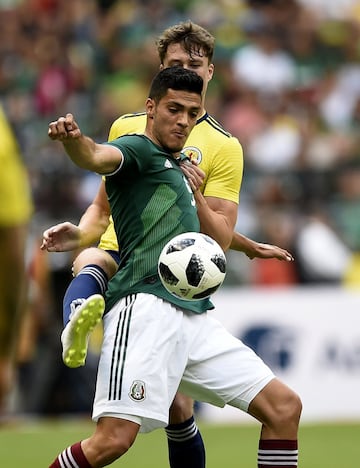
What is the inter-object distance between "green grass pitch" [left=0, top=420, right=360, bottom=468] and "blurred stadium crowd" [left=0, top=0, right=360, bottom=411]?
4.51ft

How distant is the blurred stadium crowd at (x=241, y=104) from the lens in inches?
532

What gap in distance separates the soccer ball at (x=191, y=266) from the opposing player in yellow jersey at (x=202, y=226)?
0.40 metres

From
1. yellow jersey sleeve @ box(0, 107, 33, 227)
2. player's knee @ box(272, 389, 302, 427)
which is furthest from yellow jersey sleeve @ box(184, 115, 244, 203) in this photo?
yellow jersey sleeve @ box(0, 107, 33, 227)

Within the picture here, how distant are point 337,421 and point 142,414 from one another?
7.15 meters

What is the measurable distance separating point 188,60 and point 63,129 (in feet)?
5.01

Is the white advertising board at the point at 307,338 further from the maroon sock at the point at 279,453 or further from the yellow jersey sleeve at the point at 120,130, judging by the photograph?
the maroon sock at the point at 279,453

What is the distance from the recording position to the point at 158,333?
5840 millimetres

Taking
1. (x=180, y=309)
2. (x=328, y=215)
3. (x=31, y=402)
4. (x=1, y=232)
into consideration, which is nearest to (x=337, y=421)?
(x=328, y=215)

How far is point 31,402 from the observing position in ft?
43.6

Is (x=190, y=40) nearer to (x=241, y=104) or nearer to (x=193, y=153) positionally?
(x=193, y=153)

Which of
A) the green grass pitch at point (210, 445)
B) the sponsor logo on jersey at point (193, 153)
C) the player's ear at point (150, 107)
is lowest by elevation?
the green grass pitch at point (210, 445)

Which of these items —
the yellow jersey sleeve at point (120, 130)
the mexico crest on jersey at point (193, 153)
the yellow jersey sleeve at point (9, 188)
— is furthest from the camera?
the yellow jersey sleeve at point (9, 188)

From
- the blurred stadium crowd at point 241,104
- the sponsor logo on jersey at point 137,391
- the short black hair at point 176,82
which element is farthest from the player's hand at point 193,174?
the blurred stadium crowd at point 241,104

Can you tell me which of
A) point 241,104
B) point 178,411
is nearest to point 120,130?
point 178,411
